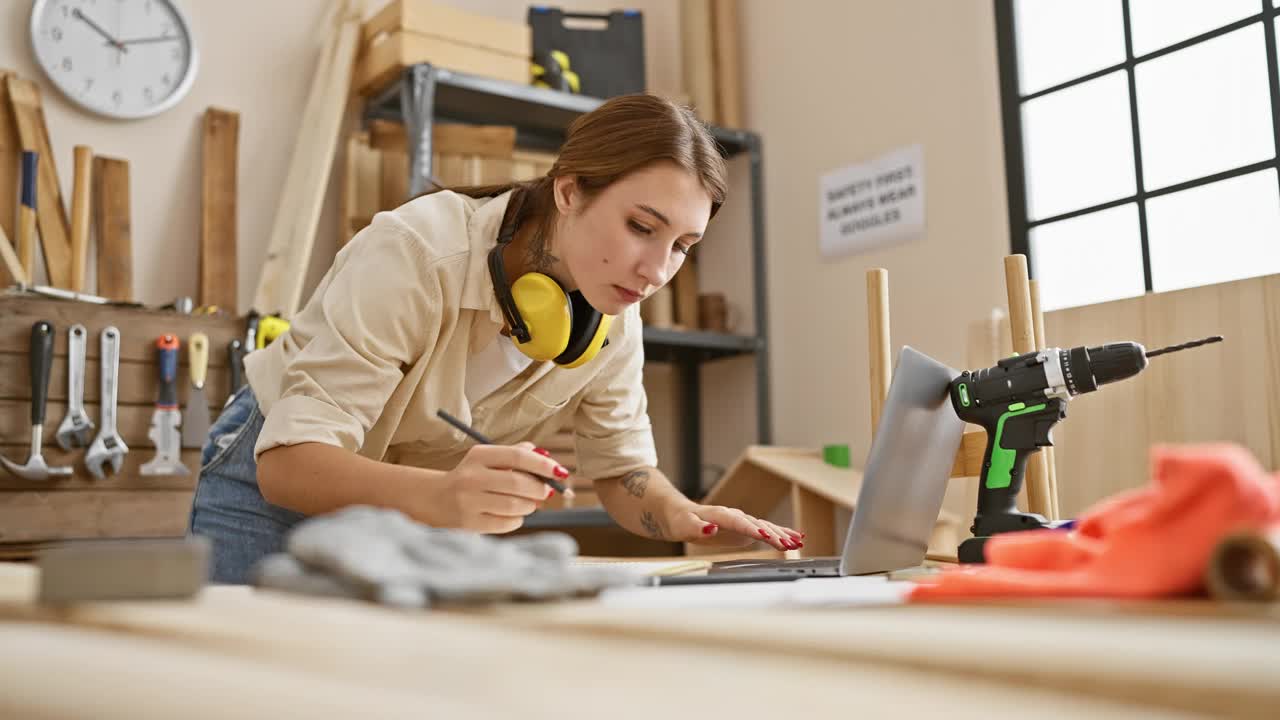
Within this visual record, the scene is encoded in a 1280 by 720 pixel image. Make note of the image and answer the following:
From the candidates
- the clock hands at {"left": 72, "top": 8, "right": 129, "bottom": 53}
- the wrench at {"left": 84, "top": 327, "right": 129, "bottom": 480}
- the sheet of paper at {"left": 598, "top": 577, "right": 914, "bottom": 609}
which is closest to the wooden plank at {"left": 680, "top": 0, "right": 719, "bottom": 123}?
the clock hands at {"left": 72, "top": 8, "right": 129, "bottom": 53}

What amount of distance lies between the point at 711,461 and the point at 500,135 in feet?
4.29

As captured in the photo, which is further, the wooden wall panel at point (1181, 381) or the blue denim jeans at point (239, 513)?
the wooden wall panel at point (1181, 381)

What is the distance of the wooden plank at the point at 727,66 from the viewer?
11.6 feet

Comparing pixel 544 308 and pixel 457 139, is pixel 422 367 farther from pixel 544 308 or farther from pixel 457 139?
pixel 457 139

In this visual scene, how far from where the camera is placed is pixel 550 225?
4.87ft

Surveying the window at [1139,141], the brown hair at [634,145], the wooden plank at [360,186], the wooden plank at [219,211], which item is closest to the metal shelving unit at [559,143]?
the wooden plank at [360,186]

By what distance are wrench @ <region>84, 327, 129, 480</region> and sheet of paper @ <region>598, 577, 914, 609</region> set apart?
1.95m

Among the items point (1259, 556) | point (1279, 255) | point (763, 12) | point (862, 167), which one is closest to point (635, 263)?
point (1259, 556)

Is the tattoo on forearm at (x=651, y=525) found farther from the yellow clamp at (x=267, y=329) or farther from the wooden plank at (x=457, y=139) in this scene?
the wooden plank at (x=457, y=139)

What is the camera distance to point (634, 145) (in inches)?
53.9

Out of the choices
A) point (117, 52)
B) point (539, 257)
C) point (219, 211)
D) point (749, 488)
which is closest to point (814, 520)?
point (749, 488)

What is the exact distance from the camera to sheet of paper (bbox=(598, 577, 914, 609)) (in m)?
0.60

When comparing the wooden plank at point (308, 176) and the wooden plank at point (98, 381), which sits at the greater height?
the wooden plank at point (308, 176)

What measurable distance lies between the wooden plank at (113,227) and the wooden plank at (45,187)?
9 centimetres
